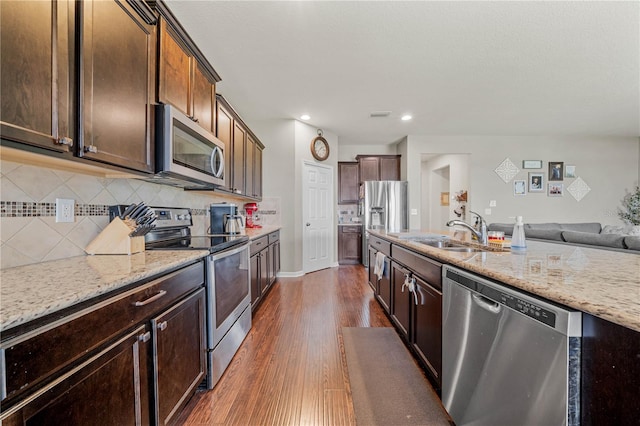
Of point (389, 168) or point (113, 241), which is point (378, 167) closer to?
point (389, 168)

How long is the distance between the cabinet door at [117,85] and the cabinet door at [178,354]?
786 mm

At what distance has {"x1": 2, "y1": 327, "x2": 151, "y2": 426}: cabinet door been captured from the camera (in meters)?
0.68

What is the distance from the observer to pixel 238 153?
3172 millimetres

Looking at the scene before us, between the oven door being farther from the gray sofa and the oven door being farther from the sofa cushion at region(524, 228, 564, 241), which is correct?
the sofa cushion at region(524, 228, 564, 241)

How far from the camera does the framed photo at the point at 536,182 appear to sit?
5383mm

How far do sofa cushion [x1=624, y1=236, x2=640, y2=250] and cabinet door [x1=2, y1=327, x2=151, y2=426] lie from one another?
380cm

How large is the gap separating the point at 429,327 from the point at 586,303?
105 centimetres

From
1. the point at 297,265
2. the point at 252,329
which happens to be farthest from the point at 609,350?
the point at 297,265

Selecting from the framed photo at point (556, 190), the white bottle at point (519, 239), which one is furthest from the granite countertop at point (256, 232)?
the framed photo at point (556, 190)

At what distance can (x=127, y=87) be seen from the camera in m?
1.34

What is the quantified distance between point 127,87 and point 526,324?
6.51 feet

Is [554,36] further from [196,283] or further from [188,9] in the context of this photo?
[196,283]

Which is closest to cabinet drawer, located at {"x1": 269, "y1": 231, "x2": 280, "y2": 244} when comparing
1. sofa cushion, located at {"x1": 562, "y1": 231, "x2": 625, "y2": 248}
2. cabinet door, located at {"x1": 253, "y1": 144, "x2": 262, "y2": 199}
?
cabinet door, located at {"x1": 253, "y1": 144, "x2": 262, "y2": 199}

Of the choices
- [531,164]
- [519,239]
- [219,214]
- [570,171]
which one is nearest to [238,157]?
[219,214]
